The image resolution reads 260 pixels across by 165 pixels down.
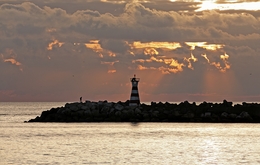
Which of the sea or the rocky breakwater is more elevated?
the rocky breakwater

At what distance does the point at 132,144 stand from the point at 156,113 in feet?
71.4

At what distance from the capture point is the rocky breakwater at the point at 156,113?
67.7 m

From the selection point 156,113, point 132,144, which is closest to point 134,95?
point 156,113

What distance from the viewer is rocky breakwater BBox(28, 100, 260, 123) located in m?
67.7

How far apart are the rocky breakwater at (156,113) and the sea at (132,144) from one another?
34.0 inches

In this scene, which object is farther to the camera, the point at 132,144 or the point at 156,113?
the point at 156,113

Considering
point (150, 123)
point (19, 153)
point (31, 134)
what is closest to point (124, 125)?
point (150, 123)

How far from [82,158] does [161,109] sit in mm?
31978

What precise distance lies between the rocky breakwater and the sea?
86 centimetres

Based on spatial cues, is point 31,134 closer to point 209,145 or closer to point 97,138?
point 97,138

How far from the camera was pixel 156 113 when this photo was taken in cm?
6956

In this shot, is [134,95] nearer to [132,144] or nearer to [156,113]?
[156,113]

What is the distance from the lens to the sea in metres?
39.2

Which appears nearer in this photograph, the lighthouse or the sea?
the sea
